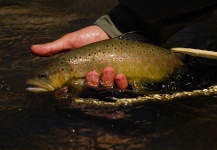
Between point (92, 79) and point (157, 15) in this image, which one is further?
point (157, 15)

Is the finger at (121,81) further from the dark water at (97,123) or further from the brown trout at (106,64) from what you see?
the dark water at (97,123)

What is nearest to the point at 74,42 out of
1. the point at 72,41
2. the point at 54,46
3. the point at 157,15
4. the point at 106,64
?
the point at 72,41

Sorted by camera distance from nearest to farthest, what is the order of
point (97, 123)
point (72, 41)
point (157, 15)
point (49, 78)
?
point (97, 123)
point (49, 78)
point (157, 15)
point (72, 41)

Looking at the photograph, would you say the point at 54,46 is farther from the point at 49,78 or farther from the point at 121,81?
the point at 121,81

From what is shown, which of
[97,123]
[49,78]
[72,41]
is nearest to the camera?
[97,123]

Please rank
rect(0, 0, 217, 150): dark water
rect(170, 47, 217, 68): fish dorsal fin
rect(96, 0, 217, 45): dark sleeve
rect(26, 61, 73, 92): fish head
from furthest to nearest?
rect(170, 47, 217, 68): fish dorsal fin
rect(96, 0, 217, 45): dark sleeve
rect(26, 61, 73, 92): fish head
rect(0, 0, 217, 150): dark water

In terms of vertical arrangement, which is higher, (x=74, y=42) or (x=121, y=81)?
(x=74, y=42)

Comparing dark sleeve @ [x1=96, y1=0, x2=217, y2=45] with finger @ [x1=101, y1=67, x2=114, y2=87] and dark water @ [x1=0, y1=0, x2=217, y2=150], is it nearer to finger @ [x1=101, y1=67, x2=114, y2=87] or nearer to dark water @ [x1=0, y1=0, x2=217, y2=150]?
finger @ [x1=101, y1=67, x2=114, y2=87]

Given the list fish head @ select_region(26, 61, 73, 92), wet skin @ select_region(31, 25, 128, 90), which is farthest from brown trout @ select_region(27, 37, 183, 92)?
wet skin @ select_region(31, 25, 128, 90)
